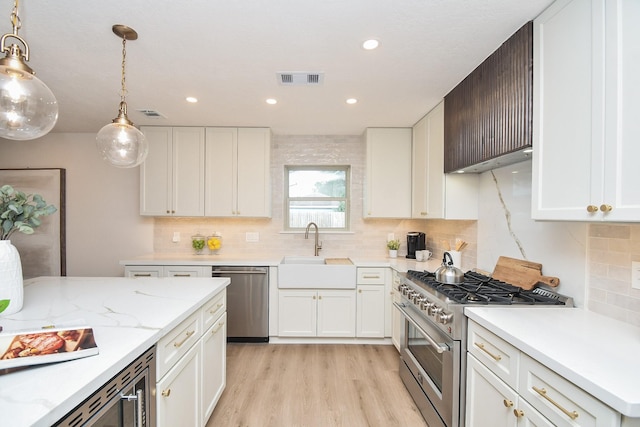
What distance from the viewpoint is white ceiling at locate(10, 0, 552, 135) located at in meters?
1.46

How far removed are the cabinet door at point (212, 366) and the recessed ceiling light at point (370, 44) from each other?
2.03 metres

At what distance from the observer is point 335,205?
151 inches

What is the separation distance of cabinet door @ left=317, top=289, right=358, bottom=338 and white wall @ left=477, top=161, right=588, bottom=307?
134 centimetres

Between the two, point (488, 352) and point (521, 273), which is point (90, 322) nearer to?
point (488, 352)

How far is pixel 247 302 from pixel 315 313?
2.45ft

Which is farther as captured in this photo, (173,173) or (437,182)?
(173,173)

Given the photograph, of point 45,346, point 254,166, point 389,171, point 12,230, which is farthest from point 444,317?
point 254,166

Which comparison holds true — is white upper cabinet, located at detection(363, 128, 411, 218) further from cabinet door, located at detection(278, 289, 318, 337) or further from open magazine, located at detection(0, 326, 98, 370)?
open magazine, located at detection(0, 326, 98, 370)

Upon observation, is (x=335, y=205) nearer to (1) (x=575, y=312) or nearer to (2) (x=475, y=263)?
(2) (x=475, y=263)

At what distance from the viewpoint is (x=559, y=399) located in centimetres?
100

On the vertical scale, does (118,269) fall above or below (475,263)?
below

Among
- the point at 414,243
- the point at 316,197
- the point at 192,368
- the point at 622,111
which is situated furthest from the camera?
the point at 316,197

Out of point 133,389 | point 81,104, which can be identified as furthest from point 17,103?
point 81,104

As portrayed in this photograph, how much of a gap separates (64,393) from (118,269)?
3.43 meters
